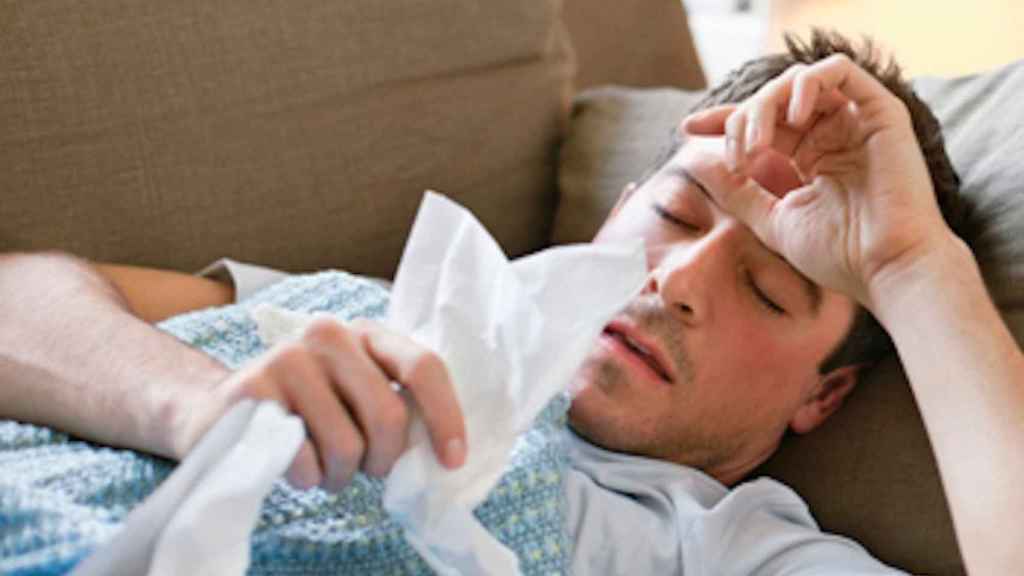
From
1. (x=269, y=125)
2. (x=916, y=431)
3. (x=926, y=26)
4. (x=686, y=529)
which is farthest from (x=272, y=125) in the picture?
(x=926, y=26)

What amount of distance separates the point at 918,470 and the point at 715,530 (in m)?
0.20

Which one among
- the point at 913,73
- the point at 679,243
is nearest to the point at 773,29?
the point at 913,73

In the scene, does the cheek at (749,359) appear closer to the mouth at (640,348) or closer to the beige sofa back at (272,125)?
the mouth at (640,348)

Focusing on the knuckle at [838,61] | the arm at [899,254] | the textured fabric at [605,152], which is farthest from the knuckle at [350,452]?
the textured fabric at [605,152]

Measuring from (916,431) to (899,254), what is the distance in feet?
0.59

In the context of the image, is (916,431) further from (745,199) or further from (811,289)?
(745,199)

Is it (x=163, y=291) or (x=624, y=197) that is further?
(x=624, y=197)

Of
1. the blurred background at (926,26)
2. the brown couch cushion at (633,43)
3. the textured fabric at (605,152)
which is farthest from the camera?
the brown couch cushion at (633,43)

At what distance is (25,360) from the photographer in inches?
37.5

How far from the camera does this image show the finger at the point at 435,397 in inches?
28.5

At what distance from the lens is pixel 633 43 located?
1781 millimetres

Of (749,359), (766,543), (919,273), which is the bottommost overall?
(766,543)

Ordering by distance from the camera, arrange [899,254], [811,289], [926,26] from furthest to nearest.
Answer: [926,26] → [811,289] → [899,254]

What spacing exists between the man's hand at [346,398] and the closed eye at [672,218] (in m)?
0.49
